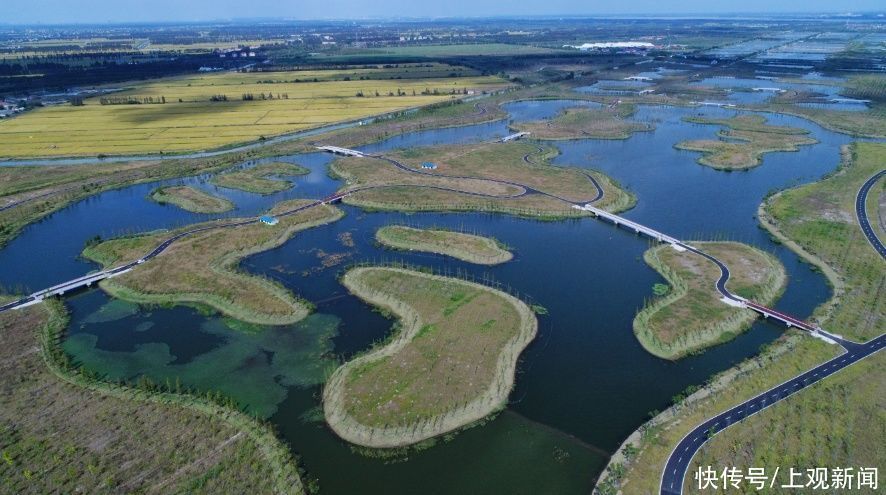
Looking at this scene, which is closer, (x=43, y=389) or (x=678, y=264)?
(x=43, y=389)

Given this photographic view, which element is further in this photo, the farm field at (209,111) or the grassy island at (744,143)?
the farm field at (209,111)

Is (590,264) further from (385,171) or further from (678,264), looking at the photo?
(385,171)

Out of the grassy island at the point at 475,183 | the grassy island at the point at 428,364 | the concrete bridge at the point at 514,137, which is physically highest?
the concrete bridge at the point at 514,137

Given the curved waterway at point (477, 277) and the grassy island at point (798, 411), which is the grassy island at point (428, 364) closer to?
the curved waterway at point (477, 277)

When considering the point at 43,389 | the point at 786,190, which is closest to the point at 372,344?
the point at 43,389

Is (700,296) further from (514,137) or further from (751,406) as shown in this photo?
(514,137)

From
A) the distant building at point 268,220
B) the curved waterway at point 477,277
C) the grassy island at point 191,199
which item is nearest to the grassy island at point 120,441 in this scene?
the curved waterway at point 477,277
